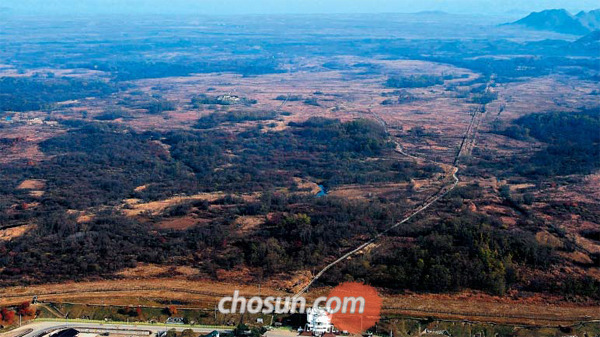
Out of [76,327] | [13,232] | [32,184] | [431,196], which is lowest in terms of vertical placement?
[32,184]

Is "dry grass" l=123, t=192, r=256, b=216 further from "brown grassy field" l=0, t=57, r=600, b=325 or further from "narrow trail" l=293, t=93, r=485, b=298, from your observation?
"narrow trail" l=293, t=93, r=485, b=298

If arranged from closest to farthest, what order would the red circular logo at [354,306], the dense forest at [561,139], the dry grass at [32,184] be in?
the red circular logo at [354,306]
the dry grass at [32,184]
the dense forest at [561,139]

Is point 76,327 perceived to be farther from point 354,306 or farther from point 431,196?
point 431,196

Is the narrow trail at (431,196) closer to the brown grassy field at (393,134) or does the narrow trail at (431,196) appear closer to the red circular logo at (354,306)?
the brown grassy field at (393,134)

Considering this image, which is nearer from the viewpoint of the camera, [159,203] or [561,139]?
[159,203]

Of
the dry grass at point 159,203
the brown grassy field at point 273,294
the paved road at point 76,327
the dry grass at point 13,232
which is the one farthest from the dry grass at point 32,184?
the paved road at point 76,327

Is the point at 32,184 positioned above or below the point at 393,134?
below

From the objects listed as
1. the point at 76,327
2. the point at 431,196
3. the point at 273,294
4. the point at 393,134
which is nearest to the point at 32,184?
the point at 76,327

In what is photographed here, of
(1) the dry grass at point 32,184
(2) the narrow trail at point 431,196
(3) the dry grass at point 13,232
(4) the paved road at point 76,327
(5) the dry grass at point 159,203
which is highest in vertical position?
(2) the narrow trail at point 431,196
